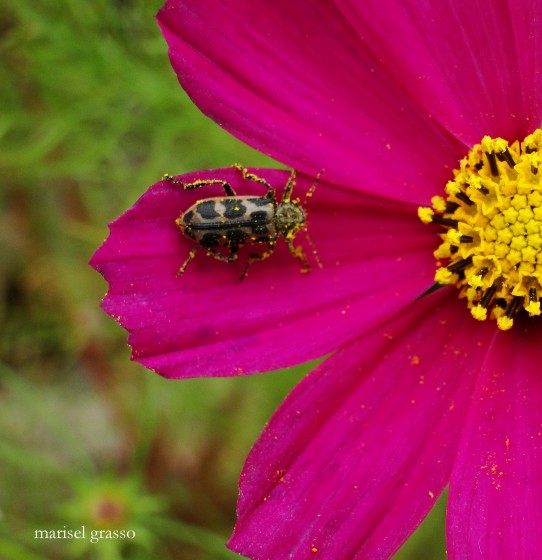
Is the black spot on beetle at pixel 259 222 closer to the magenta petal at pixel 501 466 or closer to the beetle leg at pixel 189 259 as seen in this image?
the beetle leg at pixel 189 259

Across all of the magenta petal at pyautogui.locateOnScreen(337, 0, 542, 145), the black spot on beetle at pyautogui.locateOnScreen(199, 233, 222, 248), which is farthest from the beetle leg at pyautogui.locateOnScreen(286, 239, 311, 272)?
the magenta petal at pyautogui.locateOnScreen(337, 0, 542, 145)

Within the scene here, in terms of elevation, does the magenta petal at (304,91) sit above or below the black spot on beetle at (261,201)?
above

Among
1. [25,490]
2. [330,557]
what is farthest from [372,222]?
[25,490]

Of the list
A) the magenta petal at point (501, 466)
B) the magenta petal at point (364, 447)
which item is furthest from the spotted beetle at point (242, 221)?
the magenta petal at point (501, 466)

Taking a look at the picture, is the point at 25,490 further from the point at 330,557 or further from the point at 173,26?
the point at 173,26

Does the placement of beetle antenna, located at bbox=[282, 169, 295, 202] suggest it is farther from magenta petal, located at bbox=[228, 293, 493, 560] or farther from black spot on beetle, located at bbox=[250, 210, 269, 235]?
magenta petal, located at bbox=[228, 293, 493, 560]

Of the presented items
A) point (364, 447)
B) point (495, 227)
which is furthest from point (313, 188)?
point (364, 447)

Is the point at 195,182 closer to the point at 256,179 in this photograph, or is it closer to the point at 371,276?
the point at 256,179

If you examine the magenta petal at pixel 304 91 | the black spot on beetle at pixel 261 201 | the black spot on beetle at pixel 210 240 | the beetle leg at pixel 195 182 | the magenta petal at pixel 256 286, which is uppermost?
the magenta petal at pixel 304 91
